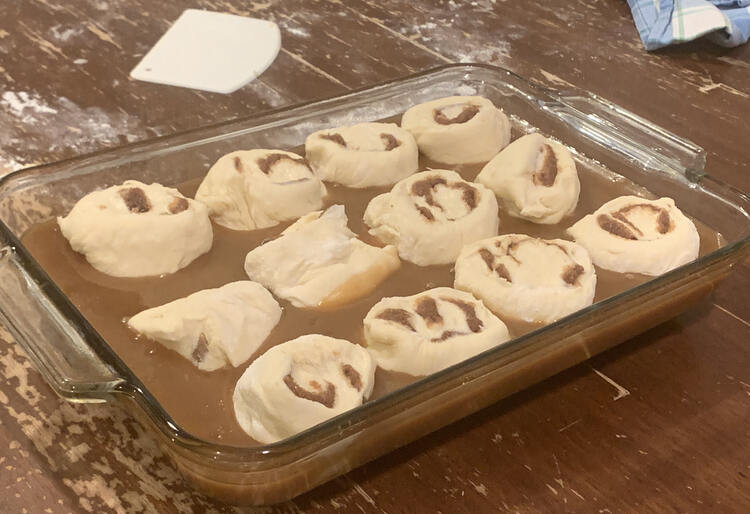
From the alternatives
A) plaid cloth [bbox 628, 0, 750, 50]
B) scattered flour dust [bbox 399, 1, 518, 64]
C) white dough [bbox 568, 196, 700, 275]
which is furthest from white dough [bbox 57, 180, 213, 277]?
plaid cloth [bbox 628, 0, 750, 50]

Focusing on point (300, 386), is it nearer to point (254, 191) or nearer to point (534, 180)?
point (254, 191)

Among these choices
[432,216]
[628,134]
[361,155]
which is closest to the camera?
[432,216]

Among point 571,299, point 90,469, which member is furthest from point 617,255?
point 90,469

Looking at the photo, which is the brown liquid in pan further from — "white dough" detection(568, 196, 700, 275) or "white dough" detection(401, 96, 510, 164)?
"white dough" detection(401, 96, 510, 164)

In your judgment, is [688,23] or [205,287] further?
[688,23]

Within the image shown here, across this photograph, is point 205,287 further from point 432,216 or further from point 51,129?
point 51,129

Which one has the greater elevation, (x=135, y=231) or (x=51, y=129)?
(x=135, y=231)

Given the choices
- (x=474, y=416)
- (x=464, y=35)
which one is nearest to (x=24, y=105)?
(x=464, y=35)

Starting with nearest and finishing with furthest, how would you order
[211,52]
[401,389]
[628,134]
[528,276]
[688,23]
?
[401,389]
[528,276]
[628,134]
[211,52]
[688,23]

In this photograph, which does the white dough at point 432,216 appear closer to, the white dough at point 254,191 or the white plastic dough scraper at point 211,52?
the white dough at point 254,191
